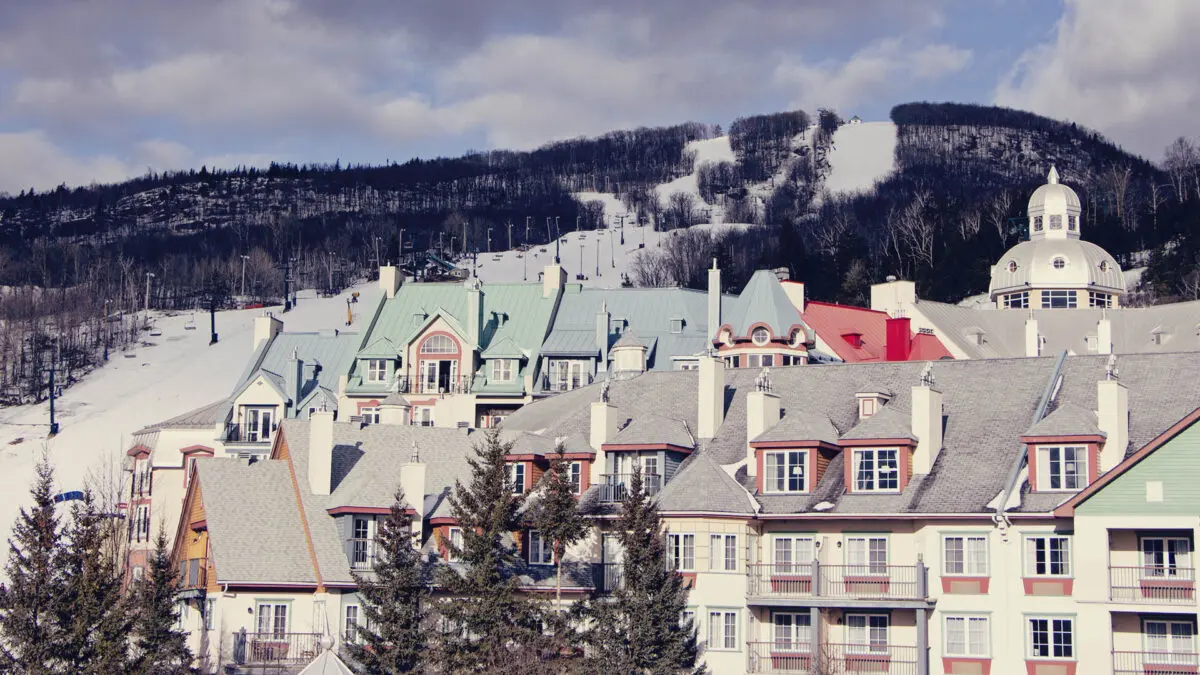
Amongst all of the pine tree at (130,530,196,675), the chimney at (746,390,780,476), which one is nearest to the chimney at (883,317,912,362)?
the chimney at (746,390,780,476)

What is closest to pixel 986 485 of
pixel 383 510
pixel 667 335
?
pixel 383 510

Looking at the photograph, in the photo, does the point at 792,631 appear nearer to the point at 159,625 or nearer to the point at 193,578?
the point at 159,625

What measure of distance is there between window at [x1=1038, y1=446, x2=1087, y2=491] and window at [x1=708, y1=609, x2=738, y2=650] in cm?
1048

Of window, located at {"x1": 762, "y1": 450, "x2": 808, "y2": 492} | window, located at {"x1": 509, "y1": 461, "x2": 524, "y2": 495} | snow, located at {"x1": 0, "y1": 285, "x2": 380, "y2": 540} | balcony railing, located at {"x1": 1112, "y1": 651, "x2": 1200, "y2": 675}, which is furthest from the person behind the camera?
snow, located at {"x1": 0, "y1": 285, "x2": 380, "y2": 540}

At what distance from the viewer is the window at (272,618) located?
58469mm

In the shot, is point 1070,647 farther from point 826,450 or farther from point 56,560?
point 56,560

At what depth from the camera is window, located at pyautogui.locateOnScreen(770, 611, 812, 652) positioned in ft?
177

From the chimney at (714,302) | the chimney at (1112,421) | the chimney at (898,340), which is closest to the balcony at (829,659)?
the chimney at (1112,421)

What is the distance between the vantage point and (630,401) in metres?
63.7

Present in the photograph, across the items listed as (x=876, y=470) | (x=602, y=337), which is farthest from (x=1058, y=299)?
(x=876, y=470)

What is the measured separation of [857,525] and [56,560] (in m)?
24.5

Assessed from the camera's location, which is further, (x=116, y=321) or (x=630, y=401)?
(x=116, y=321)

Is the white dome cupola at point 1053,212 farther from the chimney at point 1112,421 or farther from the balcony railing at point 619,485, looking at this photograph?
the chimney at point 1112,421

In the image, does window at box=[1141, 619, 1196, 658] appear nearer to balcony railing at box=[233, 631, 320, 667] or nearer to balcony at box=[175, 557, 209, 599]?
balcony railing at box=[233, 631, 320, 667]
